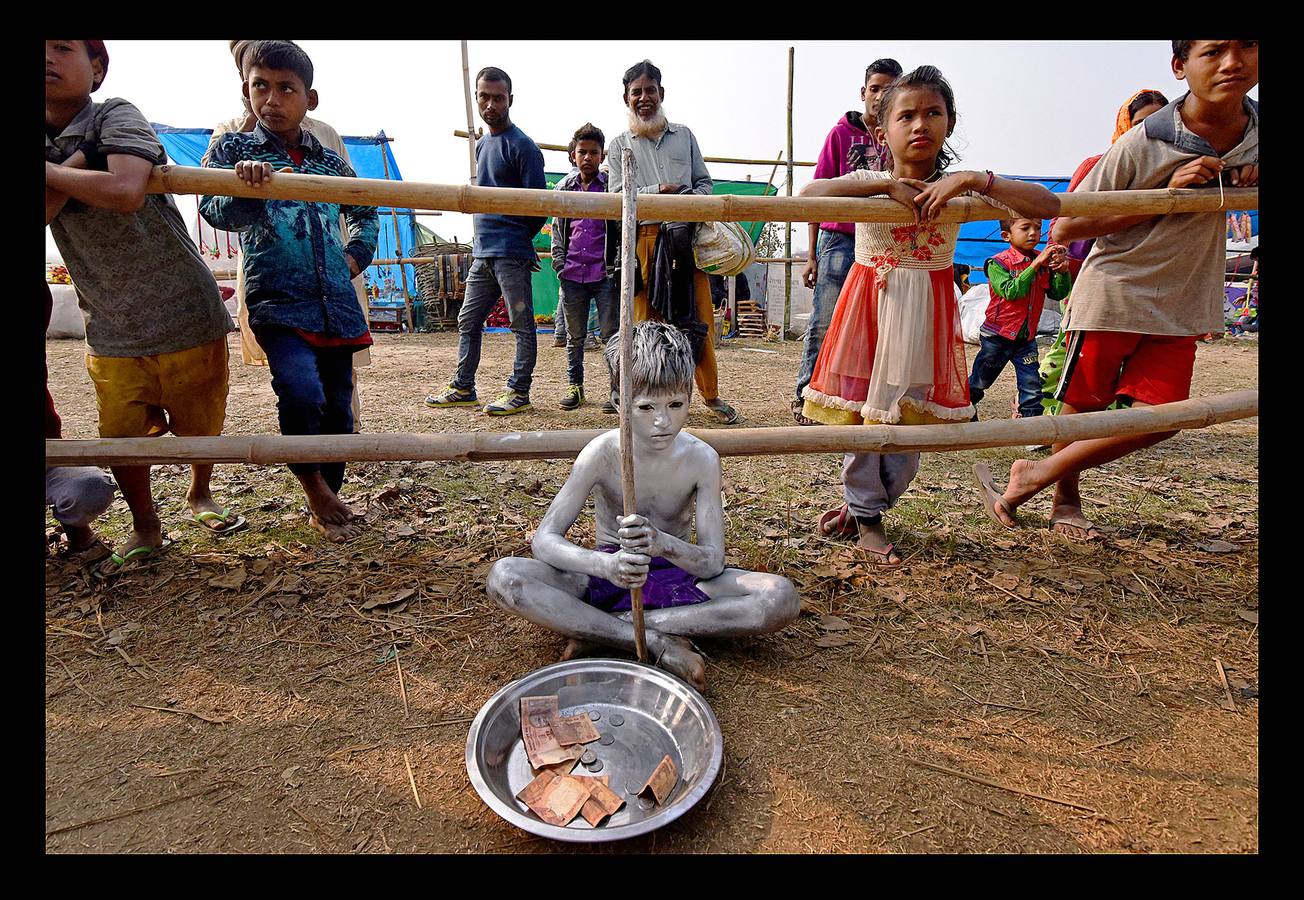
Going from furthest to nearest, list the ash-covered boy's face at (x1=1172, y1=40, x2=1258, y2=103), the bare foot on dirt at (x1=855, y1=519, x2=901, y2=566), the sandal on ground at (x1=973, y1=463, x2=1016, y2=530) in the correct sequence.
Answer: the sandal on ground at (x1=973, y1=463, x2=1016, y2=530) < the bare foot on dirt at (x1=855, y1=519, x2=901, y2=566) < the ash-covered boy's face at (x1=1172, y1=40, x2=1258, y2=103)

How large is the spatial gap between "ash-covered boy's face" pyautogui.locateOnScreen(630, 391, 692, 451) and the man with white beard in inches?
109

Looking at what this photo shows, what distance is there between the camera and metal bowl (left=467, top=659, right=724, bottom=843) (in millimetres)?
1568

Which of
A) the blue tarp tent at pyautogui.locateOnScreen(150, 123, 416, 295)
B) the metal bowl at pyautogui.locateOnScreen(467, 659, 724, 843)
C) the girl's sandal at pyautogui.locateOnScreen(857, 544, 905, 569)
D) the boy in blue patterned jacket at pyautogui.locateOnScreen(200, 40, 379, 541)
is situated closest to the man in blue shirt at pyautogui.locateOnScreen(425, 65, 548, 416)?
the boy in blue patterned jacket at pyautogui.locateOnScreen(200, 40, 379, 541)

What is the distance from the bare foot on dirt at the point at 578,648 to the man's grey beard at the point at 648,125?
3.74 meters

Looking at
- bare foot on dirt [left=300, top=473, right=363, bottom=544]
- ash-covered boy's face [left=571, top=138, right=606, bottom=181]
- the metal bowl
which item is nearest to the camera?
the metal bowl

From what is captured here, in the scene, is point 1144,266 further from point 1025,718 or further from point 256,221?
point 256,221

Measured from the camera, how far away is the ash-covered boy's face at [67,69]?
91.4 inches

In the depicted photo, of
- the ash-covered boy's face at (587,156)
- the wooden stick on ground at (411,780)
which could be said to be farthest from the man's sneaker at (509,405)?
the wooden stick on ground at (411,780)

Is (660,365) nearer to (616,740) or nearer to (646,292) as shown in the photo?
(616,740)

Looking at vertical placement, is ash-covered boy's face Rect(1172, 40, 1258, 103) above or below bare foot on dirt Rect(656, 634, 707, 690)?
above

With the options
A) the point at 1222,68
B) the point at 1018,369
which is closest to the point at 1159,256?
the point at 1222,68

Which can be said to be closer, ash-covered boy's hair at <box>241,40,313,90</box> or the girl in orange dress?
the girl in orange dress

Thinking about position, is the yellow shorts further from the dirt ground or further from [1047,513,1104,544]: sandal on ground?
[1047,513,1104,544]: sandal on ground

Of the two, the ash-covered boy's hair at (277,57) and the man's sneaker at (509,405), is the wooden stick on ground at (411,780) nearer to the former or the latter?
the ash-covered boy's hair at (277,57)
